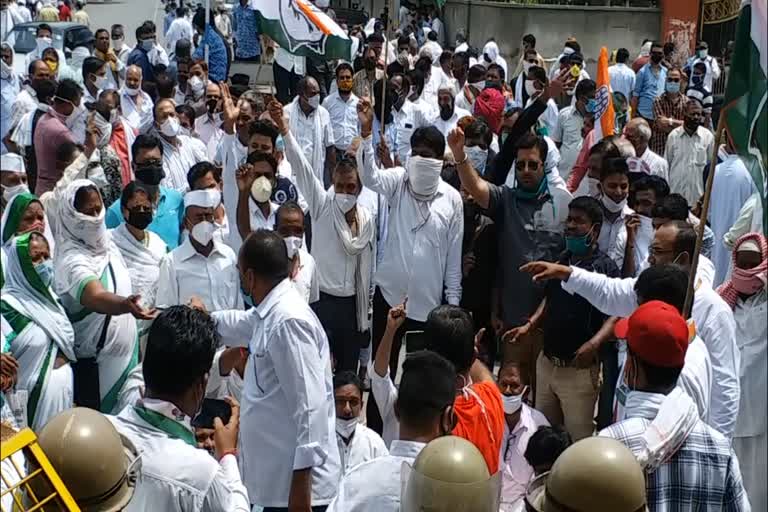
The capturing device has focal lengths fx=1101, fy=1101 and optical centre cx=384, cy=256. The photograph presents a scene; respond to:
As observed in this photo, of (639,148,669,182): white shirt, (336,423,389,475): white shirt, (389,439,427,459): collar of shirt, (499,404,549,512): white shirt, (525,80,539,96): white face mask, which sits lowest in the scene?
(499,404,549,512): white shirt

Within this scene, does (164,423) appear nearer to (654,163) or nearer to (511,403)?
(511,403)

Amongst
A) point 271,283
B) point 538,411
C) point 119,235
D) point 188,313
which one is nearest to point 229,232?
point 119,235

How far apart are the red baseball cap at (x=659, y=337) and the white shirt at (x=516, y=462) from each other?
1.55 meters

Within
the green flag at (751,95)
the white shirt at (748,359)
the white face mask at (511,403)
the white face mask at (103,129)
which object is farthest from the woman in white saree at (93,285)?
the green flag at (751,95)

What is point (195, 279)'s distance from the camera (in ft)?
16.4

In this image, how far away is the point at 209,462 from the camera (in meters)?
2.87

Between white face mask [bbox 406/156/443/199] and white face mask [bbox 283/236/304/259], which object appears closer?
white face mask [bbox 283/236/304/259]

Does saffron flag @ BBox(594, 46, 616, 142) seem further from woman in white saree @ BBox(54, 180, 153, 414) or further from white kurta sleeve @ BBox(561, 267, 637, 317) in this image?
woman in white saree @ BBox(54, 180, 153, 414)

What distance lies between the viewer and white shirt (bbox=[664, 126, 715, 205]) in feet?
29.0

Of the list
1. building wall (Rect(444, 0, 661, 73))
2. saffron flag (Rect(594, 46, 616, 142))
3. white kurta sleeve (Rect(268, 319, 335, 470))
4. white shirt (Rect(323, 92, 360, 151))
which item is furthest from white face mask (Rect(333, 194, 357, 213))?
building wall (Rect(444, 0, 661, 73))

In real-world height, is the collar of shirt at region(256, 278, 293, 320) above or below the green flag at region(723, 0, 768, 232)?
below

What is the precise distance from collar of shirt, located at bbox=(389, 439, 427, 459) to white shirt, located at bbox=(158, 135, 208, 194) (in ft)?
15.2

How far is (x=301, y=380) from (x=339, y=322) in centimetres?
239

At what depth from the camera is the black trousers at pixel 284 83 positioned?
11.9m
